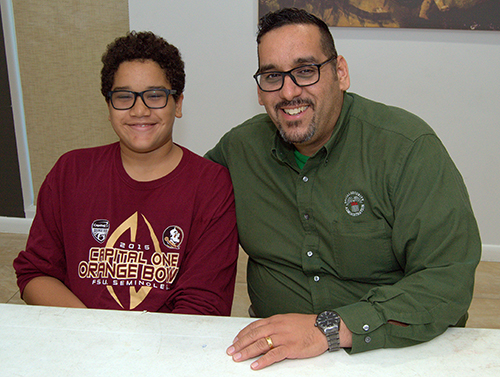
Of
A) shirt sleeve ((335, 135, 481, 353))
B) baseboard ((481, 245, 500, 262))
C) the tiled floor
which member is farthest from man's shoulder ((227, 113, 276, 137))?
baseboard ((481, 245, 500, 262))

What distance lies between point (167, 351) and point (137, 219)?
0.52 metres

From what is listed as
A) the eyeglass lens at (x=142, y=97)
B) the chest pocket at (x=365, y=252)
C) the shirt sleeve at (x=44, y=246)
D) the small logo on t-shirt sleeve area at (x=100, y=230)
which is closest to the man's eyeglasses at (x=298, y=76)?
the eyeglass lens at (x=142, y=97)

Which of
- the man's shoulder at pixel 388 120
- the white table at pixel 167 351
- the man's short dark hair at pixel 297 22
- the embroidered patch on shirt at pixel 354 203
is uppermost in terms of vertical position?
the man's short dark hair at pixel 297 22

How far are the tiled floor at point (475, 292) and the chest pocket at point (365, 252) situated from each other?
1201 millimetres

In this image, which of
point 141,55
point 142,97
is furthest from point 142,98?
point 141,55

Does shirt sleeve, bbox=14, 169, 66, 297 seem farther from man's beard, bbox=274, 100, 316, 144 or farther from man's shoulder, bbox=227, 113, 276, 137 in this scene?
man's beard, bbox=274, 100, 316, 144

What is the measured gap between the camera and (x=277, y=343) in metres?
1.07

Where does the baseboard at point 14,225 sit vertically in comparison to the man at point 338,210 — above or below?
below

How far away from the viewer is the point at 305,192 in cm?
149

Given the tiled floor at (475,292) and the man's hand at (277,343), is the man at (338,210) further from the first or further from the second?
the tiled floor at (475,292)

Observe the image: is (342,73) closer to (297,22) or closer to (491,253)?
(297,22)

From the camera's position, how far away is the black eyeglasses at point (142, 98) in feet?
4.88

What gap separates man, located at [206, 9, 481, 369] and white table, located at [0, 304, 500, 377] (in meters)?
0.05

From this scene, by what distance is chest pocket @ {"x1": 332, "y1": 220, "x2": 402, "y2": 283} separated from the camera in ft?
4.67
